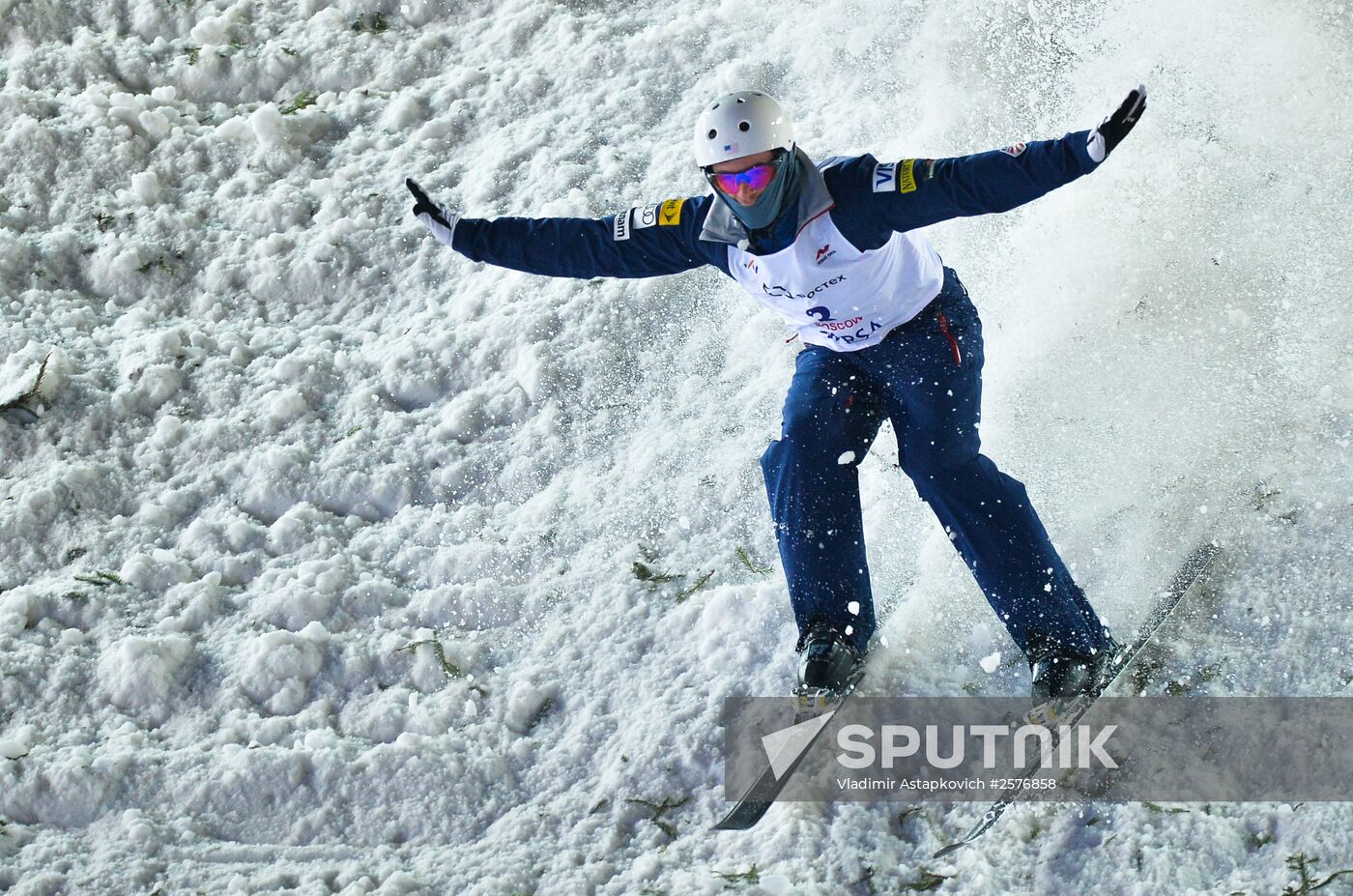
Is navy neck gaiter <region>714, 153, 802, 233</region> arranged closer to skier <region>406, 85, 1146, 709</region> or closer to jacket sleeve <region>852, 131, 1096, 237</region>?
skier <region>406, 85, 1146, 709</region>

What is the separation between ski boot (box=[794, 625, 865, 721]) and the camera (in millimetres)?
3848

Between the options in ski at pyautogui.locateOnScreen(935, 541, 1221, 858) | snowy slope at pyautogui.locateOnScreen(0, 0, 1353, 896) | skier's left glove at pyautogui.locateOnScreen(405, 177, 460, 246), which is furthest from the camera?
skier's left glove at pyautogui.locateOnScreen(405, 177, 460, 246)

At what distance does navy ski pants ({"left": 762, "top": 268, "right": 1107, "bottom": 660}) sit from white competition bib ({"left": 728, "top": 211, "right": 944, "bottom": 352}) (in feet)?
0.20

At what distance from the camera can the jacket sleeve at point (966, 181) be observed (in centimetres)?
333

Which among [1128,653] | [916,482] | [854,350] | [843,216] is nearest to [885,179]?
[843,216]

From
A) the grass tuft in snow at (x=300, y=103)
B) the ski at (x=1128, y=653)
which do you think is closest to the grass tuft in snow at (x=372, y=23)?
the grass tuft in snow at (x=300, y=103)

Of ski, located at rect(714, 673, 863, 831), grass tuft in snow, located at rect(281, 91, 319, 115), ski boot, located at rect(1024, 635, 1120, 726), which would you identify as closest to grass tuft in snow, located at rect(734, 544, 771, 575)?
ski, located at rect(714, 673, 863, 831)

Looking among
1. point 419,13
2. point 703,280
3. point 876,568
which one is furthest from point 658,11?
point 876,568

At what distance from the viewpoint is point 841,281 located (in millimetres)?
3705

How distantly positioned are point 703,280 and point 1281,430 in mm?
2457

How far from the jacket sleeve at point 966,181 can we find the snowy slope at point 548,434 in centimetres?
137

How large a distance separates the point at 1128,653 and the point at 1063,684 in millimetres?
268

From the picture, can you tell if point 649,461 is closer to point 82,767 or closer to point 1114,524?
point 1114,524

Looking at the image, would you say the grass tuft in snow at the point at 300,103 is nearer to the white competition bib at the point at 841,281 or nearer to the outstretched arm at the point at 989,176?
the white competition bib at the point at 841,281
